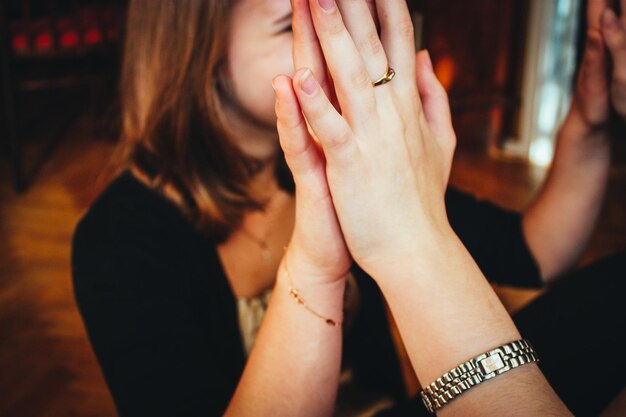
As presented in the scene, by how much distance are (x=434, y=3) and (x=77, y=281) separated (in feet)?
8.21

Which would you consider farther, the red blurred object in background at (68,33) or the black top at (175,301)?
the red blurred object in background at (68,33)

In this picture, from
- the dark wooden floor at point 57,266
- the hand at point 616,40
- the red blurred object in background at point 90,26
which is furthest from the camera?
the red blurred object in background at point 90,26

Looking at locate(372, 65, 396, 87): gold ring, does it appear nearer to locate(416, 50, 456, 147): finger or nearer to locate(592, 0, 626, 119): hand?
locate(416, 50, 456, 147): finger

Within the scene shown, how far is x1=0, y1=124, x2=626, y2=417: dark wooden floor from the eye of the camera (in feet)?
4.38

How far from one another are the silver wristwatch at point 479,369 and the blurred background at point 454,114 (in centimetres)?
158

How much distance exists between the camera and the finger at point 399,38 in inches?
19.2

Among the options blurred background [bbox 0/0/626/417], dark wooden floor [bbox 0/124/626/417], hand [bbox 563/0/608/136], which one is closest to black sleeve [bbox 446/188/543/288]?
hand [bbox 563/0/608/136]

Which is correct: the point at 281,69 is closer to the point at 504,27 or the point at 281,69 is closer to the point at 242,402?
the point at 242,402

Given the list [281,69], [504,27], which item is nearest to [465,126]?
[504,27]

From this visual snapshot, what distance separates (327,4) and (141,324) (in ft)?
1.46

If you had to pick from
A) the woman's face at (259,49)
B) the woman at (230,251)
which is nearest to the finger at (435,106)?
the woman at (230,251)

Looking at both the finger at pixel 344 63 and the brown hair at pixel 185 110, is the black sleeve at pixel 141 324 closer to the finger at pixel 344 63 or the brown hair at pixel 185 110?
the brown hair at pixel 185 110

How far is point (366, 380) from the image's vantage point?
90cm

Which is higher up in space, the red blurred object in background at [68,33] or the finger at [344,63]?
the finger at [344,63]
